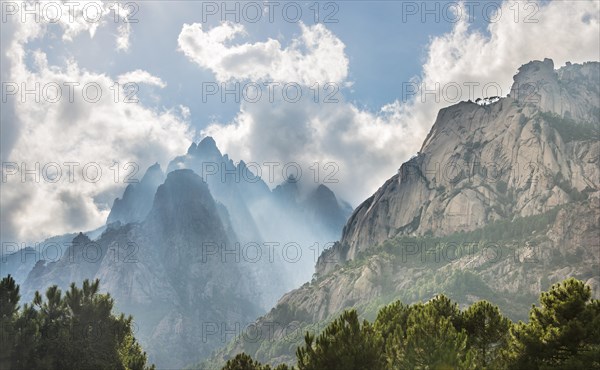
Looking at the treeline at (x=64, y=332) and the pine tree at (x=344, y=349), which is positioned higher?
the treeline at (x=64, y=332)

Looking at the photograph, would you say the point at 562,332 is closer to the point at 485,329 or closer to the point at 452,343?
the point at 485,329

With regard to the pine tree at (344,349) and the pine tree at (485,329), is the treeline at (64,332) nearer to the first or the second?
the pine tree at (344,349)

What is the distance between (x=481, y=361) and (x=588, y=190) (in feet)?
598

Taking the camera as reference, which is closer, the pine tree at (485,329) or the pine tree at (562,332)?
the pine tree at (562,332)

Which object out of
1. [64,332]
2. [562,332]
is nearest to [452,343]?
[562,332]

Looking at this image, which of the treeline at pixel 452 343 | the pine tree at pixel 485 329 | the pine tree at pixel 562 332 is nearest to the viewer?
the treeline at pixel 452 343

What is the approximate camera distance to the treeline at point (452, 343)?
3084 cm

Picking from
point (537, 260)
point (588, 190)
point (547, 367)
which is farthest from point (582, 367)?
point (588, 190)

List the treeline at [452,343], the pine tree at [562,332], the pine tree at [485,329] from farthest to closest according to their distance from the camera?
the pine tree at [485,329], the pine tree at [562,332], the treeline at [452,343]

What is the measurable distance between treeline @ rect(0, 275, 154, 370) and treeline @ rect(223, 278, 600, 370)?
66.3 feet

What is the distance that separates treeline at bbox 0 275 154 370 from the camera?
1635 inches

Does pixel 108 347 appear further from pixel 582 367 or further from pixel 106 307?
pixel 582 367

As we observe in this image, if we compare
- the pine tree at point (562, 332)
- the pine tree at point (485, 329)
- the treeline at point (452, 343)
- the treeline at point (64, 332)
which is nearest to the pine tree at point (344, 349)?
the treeline at point (452, 343)

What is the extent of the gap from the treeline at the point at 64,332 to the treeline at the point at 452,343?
20.2m
